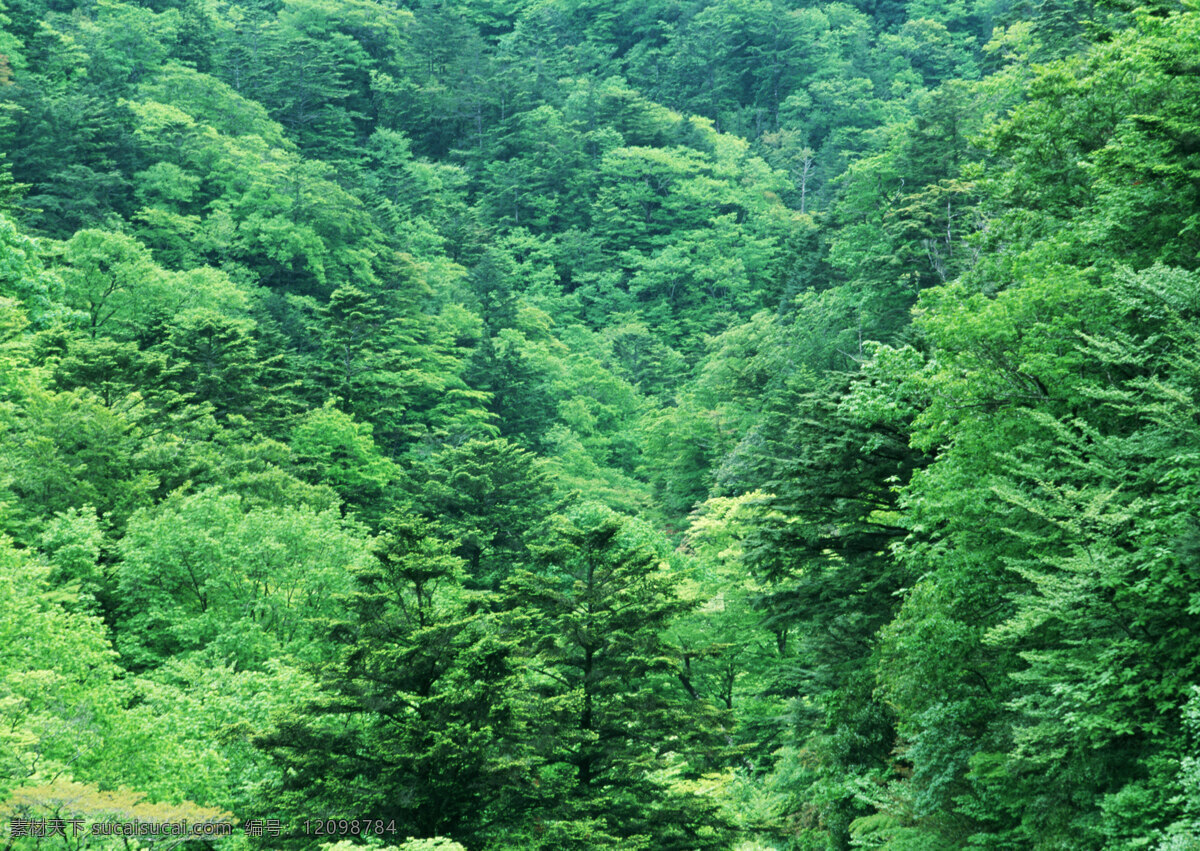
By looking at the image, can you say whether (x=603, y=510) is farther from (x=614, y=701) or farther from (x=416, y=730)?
(x=416, y=730)

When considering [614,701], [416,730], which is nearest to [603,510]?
[614,701]

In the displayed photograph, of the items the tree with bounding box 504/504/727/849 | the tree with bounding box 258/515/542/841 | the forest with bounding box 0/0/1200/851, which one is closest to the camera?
the forest with bounding box 0/0/1200/851

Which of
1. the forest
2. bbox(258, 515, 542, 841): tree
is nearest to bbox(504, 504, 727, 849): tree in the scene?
the forest

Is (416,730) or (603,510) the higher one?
(416,730)

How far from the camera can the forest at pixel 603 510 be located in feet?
34.2

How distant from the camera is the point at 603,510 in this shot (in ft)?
102

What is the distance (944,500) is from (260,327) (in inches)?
1295

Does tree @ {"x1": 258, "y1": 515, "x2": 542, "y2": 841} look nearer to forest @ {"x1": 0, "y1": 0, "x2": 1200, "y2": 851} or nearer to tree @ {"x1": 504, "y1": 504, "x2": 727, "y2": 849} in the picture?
forest @ {"x1": 0, "y1": 0, "x2": 1200, "y2": 851}

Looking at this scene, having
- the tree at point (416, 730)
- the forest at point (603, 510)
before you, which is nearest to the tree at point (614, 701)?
the forest at point (603, 510)

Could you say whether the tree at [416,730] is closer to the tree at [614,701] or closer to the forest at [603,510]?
the forest at [603,510]

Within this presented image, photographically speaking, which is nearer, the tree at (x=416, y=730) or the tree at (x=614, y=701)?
the tree at (x=416, y=730)

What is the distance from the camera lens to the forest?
411 inches

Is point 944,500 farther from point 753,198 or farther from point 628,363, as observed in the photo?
point 753,198

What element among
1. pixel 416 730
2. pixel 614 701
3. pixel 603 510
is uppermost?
pixel 416 730
